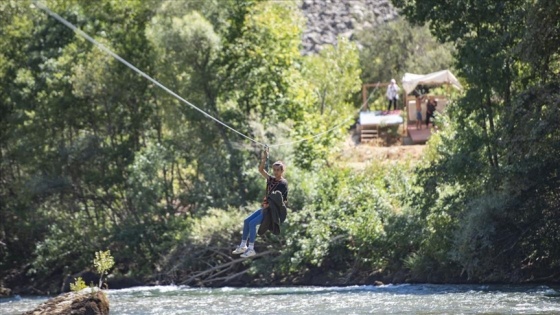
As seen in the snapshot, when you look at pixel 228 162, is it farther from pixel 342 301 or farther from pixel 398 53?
pixel 398 53

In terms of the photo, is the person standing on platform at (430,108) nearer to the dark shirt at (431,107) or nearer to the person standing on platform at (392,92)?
the dark shirt at (431,107)

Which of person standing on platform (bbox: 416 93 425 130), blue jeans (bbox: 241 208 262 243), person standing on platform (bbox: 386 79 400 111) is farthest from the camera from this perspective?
person standing on platform (bbox: 386 79 400 111)

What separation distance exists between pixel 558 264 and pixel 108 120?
21.4m

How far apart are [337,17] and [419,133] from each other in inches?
1261

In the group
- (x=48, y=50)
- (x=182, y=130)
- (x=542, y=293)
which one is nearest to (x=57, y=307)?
(x=542, y=293)

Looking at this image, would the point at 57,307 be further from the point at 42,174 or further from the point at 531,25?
the point at 42,174

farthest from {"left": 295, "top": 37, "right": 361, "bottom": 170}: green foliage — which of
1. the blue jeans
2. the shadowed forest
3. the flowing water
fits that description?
the blue jeans

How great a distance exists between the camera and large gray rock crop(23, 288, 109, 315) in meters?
27.2

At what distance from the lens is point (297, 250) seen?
39.4m

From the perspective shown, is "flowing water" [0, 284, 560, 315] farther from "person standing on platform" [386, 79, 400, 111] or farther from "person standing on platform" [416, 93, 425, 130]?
"person standing on platform" [386, 79, 400, 111]

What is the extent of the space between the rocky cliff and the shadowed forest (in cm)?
2704

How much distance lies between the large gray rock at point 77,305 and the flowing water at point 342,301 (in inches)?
111

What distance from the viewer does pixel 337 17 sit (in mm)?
83938

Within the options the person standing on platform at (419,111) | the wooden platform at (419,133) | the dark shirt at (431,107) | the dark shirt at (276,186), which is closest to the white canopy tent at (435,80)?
the person standing on platform at (419,111)
